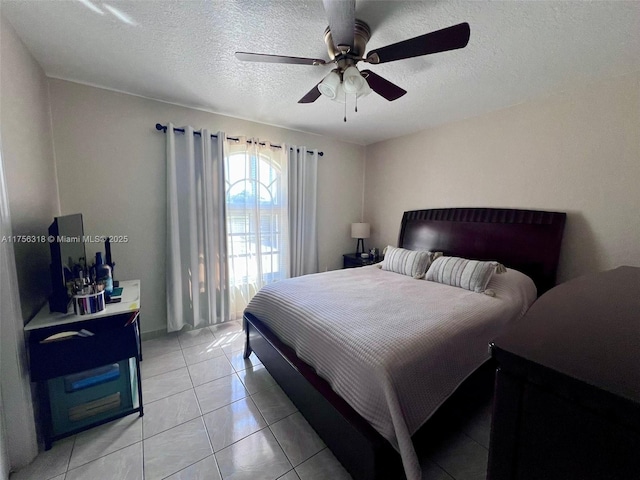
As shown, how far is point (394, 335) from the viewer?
4.56ft

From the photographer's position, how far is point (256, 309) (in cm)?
221

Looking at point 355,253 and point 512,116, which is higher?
point 512,116

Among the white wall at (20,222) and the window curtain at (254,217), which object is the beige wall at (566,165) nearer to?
the window curtain at (254,217)

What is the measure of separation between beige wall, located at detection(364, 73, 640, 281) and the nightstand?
3.68 feet

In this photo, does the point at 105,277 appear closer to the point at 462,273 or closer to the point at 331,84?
the point at 331,84

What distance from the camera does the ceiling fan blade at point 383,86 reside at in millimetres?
1660

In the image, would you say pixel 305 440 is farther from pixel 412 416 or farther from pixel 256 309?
pixel 256 309

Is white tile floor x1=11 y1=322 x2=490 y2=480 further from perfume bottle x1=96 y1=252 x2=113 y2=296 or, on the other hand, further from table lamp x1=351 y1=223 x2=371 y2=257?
table lamp x1=351 y1=223 x2=371 y2=257

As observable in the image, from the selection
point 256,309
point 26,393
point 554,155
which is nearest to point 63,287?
point 26,393

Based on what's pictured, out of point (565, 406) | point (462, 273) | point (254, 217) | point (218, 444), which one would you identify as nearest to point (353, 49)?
point (565, 406)

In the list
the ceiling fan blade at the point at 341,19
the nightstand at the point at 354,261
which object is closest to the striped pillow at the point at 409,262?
the nightstand at the point at 354,261

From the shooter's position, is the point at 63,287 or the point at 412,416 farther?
the point at 63,287

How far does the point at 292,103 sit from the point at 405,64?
116 centimetres

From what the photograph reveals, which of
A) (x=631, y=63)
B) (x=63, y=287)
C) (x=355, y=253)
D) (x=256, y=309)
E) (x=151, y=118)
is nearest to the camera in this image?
(x=63, y=287)
